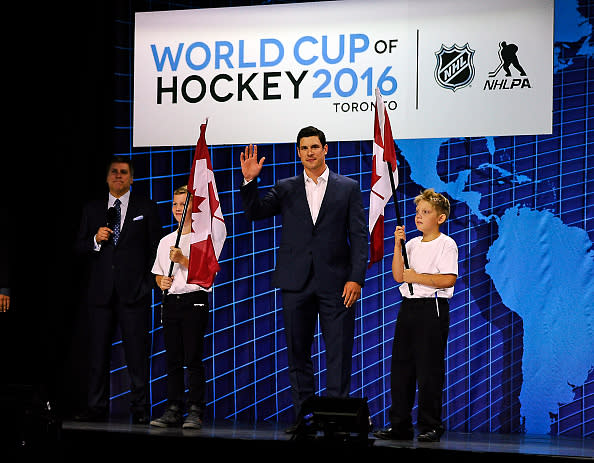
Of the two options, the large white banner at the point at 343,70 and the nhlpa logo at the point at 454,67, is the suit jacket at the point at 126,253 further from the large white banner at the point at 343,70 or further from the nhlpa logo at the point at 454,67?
the nhlpa logo at the point at 454,67

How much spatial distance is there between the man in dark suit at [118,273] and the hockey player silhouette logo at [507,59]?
2.73 meters

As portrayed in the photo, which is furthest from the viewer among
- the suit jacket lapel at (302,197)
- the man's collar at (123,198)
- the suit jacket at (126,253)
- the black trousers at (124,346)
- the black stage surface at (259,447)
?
the man's collar at (123,198)

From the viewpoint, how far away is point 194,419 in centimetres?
577

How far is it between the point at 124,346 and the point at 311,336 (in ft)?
4.69

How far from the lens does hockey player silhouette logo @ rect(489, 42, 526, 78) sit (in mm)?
6602

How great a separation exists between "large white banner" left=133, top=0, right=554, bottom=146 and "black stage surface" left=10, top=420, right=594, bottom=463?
2.32 m

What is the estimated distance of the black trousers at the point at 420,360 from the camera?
541 cm

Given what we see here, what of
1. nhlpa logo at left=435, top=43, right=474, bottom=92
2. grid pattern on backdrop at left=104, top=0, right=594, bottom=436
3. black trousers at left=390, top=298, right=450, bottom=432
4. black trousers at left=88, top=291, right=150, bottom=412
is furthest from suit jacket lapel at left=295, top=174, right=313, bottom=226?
nhlpa logo at left=435, top=43, right=474, bottom=92

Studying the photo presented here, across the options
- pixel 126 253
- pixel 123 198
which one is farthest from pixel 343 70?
pixel 126 253

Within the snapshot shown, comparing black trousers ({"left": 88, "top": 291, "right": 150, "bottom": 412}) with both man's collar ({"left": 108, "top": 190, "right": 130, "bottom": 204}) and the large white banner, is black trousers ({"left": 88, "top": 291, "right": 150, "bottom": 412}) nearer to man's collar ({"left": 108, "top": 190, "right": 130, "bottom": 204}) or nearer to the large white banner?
man's collar ({"left": 108, "top": 190, "right": 130, "bottom": 204})

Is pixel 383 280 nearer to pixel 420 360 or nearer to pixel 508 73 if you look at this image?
pixel 420 360

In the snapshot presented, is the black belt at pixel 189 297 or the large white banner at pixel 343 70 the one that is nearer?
the black belt at pixel 189 297

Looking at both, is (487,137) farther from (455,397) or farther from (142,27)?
(142,27)

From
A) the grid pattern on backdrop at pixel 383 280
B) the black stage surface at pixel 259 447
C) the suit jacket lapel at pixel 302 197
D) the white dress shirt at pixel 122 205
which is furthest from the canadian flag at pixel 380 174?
Result: the white dress shirt at pixel 122 205
